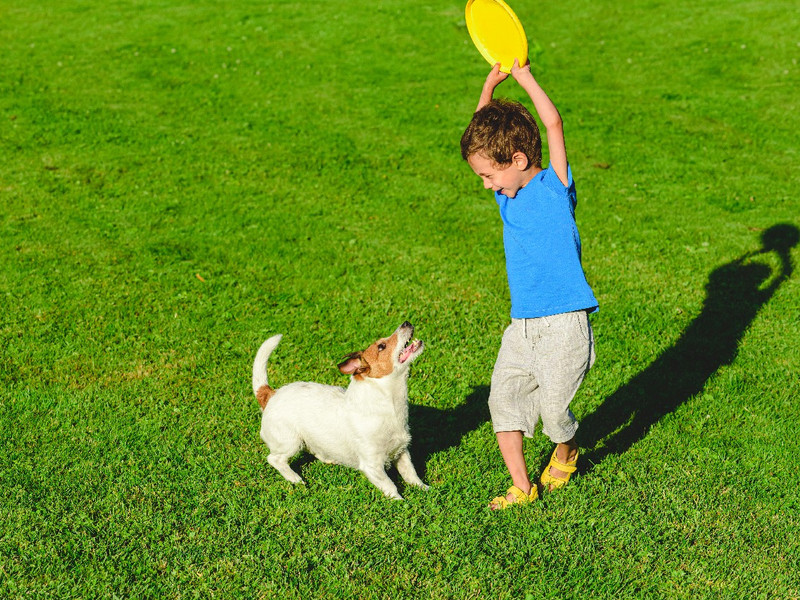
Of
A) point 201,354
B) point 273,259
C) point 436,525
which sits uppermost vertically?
point 436,525

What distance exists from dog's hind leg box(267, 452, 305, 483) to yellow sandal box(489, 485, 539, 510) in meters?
1.30

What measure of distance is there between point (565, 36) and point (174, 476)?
15.7 m

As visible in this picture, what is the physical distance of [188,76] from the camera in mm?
15727

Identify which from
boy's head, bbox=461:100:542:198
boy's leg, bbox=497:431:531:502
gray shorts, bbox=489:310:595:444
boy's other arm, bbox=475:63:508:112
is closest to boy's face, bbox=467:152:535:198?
boy's head, bbox=461:100:542:198

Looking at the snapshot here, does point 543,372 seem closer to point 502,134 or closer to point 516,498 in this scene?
point 516,498

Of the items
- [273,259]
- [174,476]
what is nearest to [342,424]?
[174,476]

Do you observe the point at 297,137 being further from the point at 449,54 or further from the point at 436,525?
the point at 436,525

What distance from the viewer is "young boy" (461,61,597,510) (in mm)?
4141

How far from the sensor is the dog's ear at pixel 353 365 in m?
4.66

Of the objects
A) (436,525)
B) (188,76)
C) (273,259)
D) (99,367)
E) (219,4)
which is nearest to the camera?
(436,525)

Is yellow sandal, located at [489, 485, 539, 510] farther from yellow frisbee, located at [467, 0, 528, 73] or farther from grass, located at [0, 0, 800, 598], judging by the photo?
yellow frisbee, located at [467, 0, 528, 73]

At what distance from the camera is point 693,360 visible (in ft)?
22.2

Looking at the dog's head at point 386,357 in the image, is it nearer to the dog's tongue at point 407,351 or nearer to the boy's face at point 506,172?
the dog's tongue at point 407,351

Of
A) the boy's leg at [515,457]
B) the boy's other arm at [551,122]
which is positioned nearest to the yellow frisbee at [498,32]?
the boy's other arm at [551,122]
